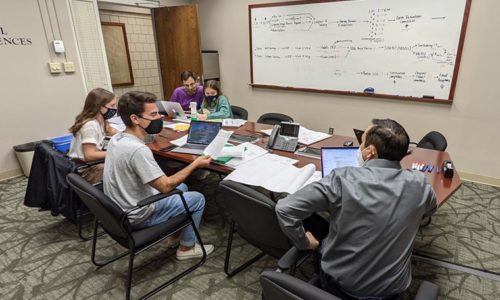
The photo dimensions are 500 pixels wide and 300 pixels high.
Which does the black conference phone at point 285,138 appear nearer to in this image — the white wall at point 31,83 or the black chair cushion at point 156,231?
the black chair cushion at point 156,231

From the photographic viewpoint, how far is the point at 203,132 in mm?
2318

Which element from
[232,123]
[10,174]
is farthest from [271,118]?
[10,174]

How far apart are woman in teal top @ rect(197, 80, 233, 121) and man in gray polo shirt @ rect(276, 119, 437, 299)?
7.15 feet

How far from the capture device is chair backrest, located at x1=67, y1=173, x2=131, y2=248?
55.8 inches

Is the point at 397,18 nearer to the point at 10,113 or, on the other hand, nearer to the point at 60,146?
the point at 60,146

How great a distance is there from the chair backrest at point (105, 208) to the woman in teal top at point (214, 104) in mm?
1686

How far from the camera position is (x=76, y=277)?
6.24ft

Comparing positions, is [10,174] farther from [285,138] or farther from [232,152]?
[285,138]

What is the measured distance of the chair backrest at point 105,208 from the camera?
4.65ft

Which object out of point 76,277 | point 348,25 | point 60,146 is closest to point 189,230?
point 76,277

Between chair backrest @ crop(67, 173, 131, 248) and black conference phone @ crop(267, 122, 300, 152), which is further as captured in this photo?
black conference phone @ crop(267, 122, 300, 152)

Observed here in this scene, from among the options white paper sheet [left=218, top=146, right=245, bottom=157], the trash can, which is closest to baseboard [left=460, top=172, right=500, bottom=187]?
white paper sheet [left=218, top=146, right=245, bottom=157]

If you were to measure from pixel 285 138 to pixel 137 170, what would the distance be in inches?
42.4

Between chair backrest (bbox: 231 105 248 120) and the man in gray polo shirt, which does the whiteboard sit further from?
the man in gray polo shirt
